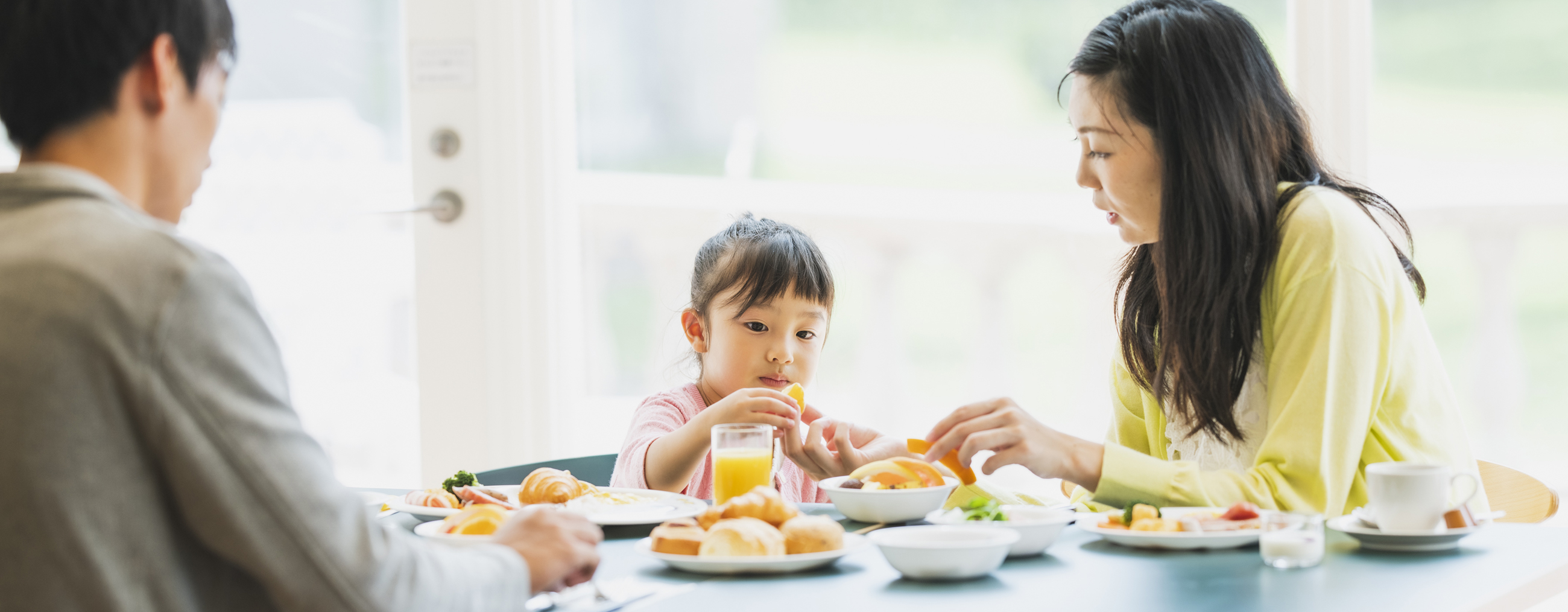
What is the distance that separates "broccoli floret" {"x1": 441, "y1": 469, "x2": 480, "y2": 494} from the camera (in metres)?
1.39

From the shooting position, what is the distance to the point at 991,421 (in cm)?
128

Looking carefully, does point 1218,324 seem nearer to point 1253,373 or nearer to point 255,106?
point 1253,373

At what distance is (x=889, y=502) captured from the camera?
1.25 m

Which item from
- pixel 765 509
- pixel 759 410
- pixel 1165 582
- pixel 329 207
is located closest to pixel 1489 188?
pixel 759 410

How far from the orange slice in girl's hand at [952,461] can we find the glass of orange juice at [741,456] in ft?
0.52

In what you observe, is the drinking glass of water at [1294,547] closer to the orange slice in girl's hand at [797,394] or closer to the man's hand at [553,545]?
the man's hand at [553,545]

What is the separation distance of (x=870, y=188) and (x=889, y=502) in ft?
5.32

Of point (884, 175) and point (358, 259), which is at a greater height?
point (884, 175)

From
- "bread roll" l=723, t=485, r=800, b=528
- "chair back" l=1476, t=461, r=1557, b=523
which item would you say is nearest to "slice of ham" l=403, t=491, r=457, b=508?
"bread roll" l=723, t=485, r=800, b=528

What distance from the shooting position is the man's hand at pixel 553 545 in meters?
0.91

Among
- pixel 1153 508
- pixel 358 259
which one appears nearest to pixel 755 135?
pixel 358 259

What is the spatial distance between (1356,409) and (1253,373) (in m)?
0.15

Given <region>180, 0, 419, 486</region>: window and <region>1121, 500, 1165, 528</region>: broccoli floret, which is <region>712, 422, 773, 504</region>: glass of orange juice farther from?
<region>180, 0, 419, 486</region>: window

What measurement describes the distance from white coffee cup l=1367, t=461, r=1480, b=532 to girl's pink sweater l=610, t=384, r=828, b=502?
758 millimetres
